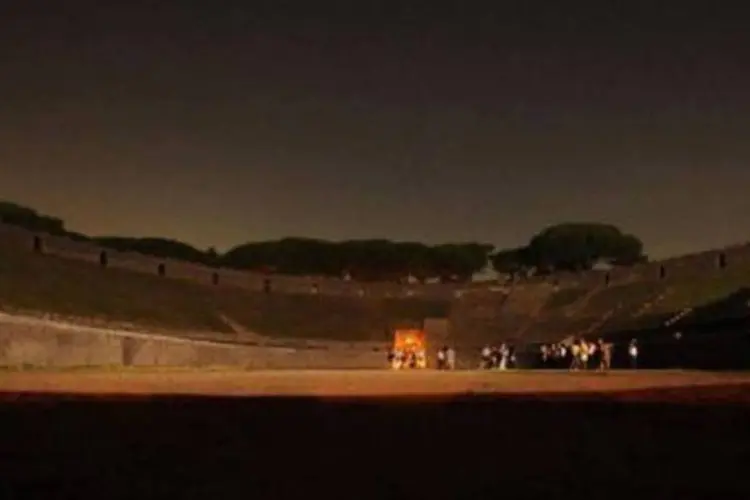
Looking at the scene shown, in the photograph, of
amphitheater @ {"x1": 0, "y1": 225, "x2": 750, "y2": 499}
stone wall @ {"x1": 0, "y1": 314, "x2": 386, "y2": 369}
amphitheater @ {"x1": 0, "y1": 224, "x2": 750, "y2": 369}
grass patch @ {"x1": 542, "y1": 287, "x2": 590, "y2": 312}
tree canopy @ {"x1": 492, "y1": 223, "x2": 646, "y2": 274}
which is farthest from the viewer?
tree canopy @ {"x1": 492, "y1": 223, "x2": 646, "y2": 274}

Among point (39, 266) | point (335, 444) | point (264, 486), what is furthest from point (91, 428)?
point (39, 266)

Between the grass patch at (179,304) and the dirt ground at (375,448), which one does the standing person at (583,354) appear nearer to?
the dirt ground at (375,448)

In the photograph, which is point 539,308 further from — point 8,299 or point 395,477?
point 395,477

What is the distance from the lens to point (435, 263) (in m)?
142

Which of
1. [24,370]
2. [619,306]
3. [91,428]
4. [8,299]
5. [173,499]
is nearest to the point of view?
[173,499]

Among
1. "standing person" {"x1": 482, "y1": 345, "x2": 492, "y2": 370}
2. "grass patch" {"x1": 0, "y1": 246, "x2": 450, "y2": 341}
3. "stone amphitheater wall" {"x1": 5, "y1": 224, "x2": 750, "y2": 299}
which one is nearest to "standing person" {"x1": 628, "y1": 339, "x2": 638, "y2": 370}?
"standing person" {"x1": 482, "y1": 345, "x2": 492, "y2": 370}

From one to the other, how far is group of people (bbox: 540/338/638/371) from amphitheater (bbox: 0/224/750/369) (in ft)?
18.1

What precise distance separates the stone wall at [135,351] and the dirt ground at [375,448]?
98.4 feet

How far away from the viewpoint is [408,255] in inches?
5581

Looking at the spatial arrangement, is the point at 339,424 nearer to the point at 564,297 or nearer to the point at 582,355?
the point at 582,355

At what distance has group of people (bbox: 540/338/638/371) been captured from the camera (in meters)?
51.4

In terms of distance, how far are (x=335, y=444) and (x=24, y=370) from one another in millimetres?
37200

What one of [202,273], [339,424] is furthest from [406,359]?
[339,424]

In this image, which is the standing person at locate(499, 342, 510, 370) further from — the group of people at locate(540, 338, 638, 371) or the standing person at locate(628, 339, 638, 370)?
the standing person at locate(628, 339, 638, 370)
